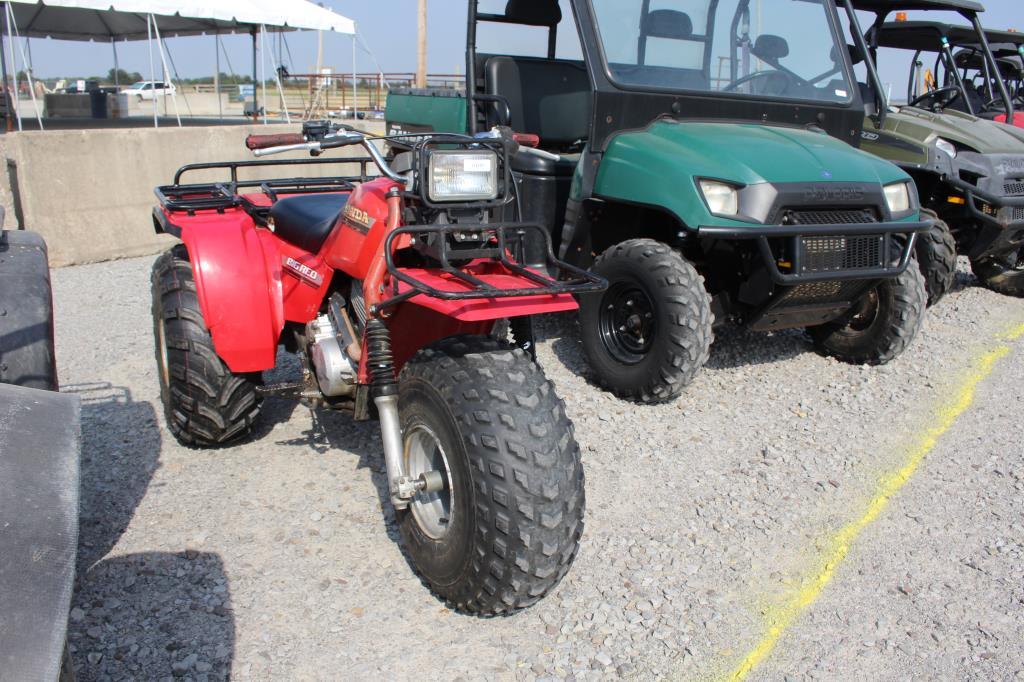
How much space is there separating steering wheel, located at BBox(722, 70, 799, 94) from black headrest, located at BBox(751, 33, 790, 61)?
0.33 ft

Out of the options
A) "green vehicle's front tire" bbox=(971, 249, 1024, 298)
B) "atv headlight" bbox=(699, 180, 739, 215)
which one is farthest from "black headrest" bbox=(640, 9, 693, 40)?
"green vehicle's front tire" bbox=(971, 249, 1024, 298)

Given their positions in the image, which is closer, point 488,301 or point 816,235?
point 488,301

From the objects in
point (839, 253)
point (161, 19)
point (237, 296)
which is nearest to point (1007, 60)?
point (839, 253)

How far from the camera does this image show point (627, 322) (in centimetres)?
457

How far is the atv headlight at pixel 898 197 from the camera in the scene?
4531 mm

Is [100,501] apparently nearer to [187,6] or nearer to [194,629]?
[194,629]

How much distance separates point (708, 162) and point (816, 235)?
2.11 ft

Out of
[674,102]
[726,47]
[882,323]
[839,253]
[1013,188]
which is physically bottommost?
[882,323]

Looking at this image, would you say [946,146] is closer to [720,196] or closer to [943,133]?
[943,133]

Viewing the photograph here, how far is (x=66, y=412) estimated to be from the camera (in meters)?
1.91

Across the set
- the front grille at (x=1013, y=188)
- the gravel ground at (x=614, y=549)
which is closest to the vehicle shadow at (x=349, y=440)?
the gravel ground at (x=614, y=549)

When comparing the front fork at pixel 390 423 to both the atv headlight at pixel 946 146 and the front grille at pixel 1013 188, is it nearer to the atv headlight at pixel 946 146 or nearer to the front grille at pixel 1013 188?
the atv headlight at pixel 946 146

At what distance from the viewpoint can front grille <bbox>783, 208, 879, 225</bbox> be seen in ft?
13.6

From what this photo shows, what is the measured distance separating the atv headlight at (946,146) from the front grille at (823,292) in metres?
2.83
